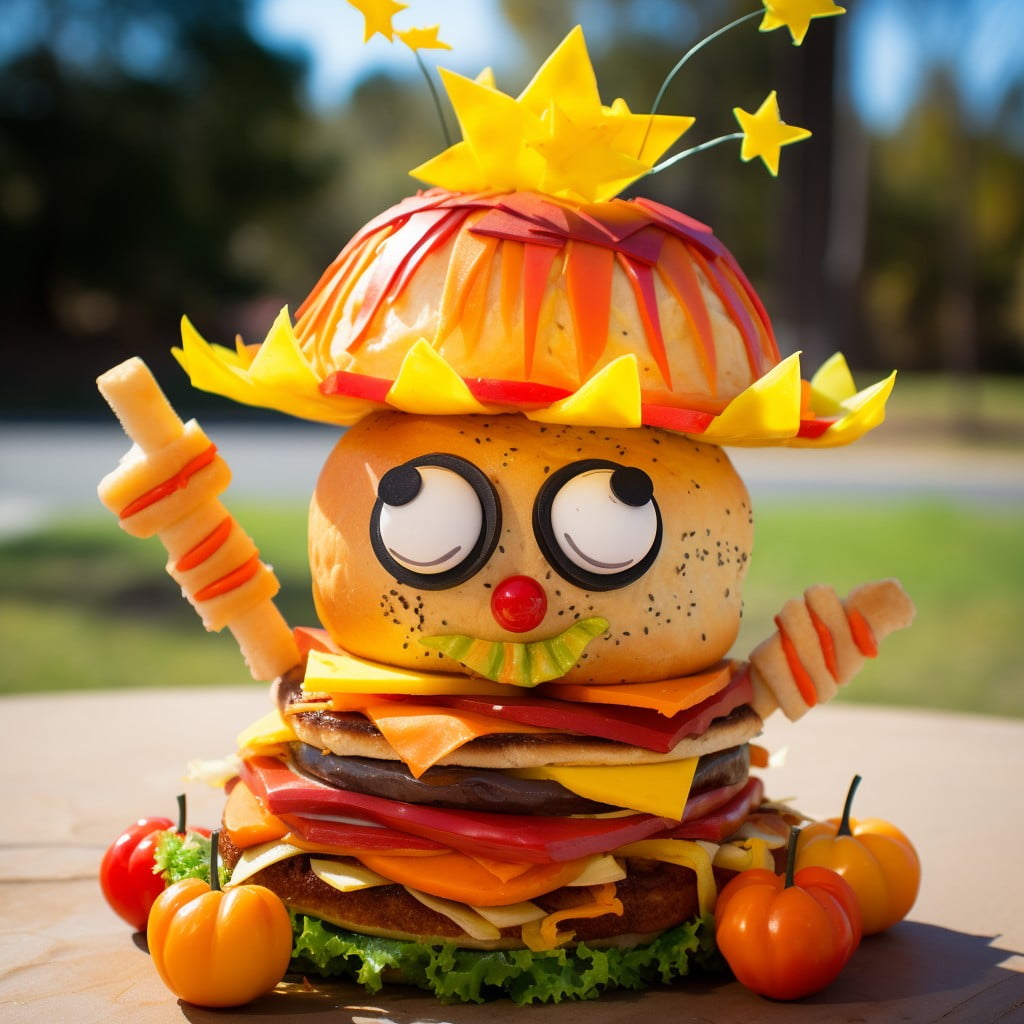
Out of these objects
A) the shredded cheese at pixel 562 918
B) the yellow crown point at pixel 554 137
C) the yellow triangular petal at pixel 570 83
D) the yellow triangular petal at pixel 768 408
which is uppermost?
the yellow triangular petal at pixel 570 83

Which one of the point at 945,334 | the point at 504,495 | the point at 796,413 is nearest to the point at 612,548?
the point at 504,495

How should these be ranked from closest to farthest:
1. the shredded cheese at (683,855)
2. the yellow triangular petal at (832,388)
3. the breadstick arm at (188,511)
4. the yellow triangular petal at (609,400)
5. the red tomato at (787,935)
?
1. the yellow triangular petal at (609,400)
2. the red tomato at (787,935)
3. the shredded cheese at (683,855)
4. the breadstick arm at (188,511)
5. the yellow triangular petal at (832,388)

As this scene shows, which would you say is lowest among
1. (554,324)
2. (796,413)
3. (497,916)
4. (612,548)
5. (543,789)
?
(497,916)

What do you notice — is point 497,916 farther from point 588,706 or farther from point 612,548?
point 612,548

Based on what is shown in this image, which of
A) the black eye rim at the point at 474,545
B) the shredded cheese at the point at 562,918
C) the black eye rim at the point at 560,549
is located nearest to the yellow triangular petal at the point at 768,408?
the black eye rim at the point at 560,549

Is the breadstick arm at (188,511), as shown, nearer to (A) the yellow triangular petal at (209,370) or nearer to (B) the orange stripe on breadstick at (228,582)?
(B) the orange stripe on breadstick at (228,582)

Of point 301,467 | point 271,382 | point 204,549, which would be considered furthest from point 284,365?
point 301,467
